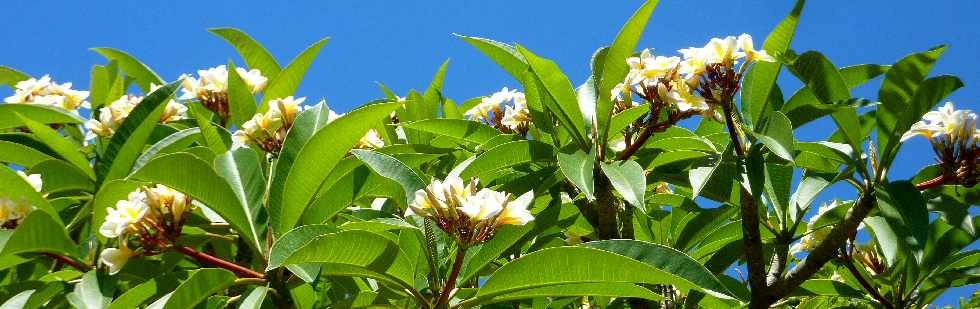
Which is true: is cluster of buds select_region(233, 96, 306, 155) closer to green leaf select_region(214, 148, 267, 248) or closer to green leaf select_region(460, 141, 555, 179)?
green leaf select_region(214, 148, 267, 248)

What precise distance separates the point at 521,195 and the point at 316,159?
473 mm

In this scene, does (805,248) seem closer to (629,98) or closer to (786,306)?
(786,306)

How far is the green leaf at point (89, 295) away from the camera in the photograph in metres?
1.67

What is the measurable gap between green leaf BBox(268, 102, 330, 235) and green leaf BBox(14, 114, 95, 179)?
0.51 m

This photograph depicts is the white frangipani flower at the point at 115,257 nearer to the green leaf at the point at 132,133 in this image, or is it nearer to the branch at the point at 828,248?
the green leaf at the point at 132,133

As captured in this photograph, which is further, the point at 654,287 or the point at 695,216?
the point at 654,287

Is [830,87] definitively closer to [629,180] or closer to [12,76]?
[629,180]

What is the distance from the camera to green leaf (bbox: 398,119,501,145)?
212 centimetres

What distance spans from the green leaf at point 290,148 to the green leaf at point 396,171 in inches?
8.1

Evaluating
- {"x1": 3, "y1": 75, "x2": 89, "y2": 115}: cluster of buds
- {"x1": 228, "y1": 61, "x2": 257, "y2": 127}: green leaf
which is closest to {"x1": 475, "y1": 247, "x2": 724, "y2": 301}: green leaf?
{"x1": 228, "y1": 61, "x2": 257, "y2": 127}: green leaf

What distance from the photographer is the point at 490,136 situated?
2213 millimetres

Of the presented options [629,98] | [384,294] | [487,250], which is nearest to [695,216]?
[629,98]

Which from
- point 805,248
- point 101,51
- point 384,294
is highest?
point 101,51

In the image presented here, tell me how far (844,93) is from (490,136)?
31.4 inches
